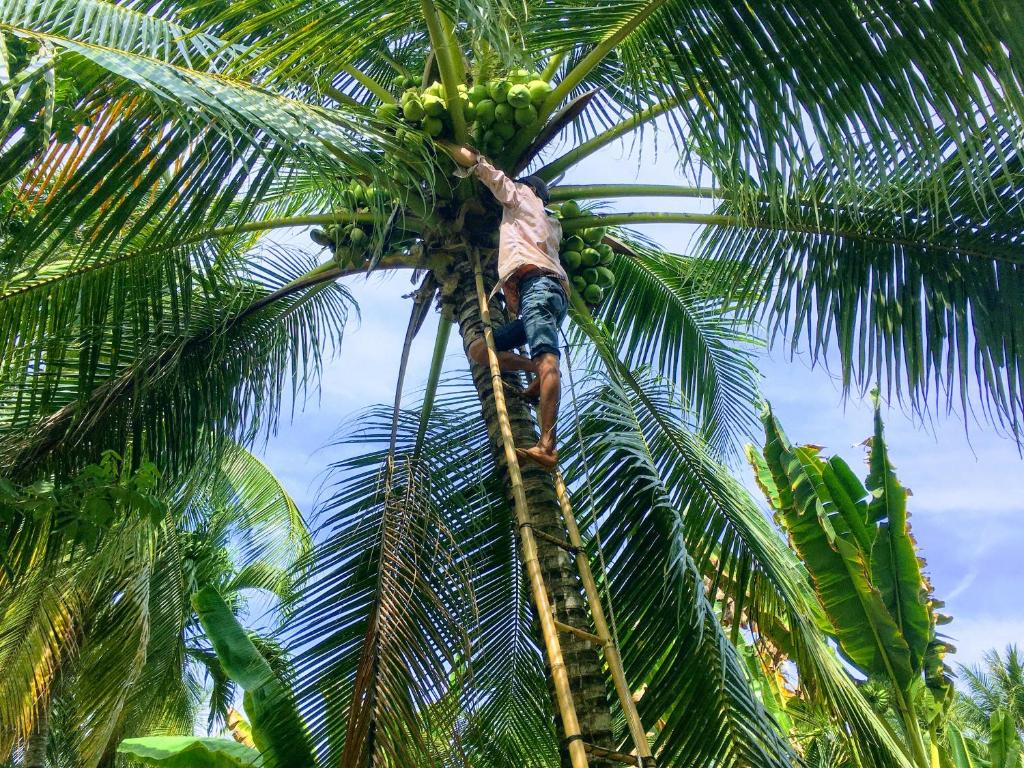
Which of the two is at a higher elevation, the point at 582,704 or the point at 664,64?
the point at 664,64

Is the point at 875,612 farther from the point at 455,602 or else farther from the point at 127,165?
the point at 127,165

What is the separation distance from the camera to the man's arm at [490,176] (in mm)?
4348

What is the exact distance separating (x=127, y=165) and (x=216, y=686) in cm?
803

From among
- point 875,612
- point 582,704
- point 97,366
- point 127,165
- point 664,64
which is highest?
point 664,64

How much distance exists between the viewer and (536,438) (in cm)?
412

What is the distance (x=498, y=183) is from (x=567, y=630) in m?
2.06

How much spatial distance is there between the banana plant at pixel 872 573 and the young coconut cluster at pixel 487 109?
3643 mm

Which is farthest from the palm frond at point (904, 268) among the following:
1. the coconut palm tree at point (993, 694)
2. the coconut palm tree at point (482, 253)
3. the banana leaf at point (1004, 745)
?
the coconut palm tree at point (993, 694)

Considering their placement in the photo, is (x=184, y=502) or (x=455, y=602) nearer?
(x=455, y=602)

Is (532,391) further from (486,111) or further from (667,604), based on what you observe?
(486,111)

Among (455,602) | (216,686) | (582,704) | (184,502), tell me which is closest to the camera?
(582,704)

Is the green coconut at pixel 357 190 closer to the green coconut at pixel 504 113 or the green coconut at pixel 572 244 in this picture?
the green coconut at pixel 504 113

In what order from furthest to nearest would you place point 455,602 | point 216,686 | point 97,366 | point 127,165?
point 216,686
point 97,366
point 455,602
point 127,165

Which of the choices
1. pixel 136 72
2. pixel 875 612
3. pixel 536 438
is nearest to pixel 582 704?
pixel 536 438
